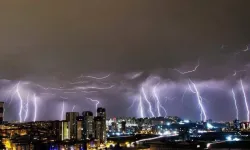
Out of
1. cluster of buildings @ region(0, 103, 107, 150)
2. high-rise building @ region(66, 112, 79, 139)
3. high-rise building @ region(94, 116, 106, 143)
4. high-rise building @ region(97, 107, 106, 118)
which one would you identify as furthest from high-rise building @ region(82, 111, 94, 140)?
high-rise building @ region(97, 107, 106, 118)

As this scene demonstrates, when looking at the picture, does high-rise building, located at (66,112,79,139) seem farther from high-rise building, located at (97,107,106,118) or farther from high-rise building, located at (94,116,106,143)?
high-rise building, located at (97,107,106,118)

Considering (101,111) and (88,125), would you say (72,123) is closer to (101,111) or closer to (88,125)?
(88,125)

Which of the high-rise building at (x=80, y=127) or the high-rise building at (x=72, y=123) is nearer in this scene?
the high-rise building at (x=72, y=123)

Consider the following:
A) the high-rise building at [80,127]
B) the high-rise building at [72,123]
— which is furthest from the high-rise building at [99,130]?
the high-rise building at [72,123]

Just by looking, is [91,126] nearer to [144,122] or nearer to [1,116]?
[1,116]

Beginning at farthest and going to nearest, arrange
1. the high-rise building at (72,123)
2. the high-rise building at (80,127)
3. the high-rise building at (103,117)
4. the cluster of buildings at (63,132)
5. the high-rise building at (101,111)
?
the high-rise building at (101,111) → the high-rise building at (103,117) → the high-rise building at (80,127) → the high-rise building at (72,123) → the cluster of buildings at (63,132)

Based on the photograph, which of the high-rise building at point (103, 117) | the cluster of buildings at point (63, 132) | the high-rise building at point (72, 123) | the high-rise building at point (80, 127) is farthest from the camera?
the high-rise building at point (103, 117)

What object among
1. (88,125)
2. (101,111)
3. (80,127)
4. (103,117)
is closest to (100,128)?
(88,125)

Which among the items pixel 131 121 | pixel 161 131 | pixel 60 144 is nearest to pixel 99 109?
pixel 60 144

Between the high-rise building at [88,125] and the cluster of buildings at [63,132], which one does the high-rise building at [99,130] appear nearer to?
the cluster of buildings at [63,132]
